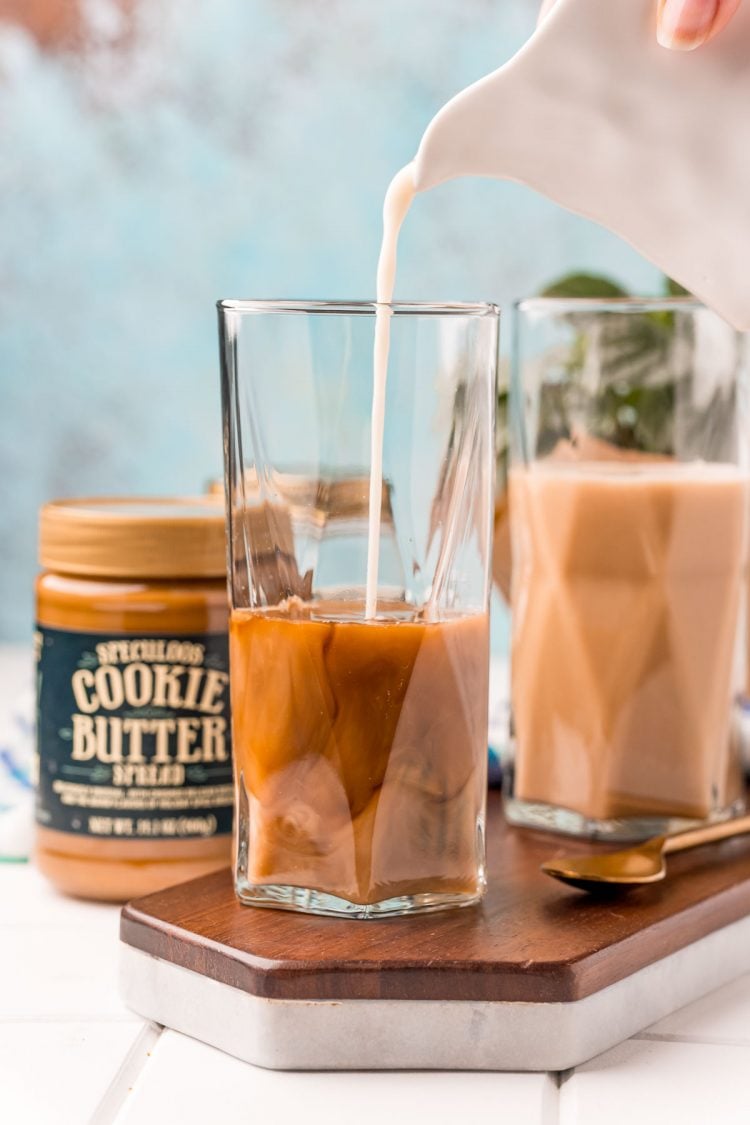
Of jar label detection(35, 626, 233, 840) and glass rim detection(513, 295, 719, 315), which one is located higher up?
glass rim detection(513, 295, 719, 315)

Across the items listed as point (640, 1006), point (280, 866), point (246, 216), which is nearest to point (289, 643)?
point (280, 866)

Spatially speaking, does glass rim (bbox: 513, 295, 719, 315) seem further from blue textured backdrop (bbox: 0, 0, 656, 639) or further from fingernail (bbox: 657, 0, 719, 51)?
blue textured backdrop (bbox: 0, 0, 656, 639)

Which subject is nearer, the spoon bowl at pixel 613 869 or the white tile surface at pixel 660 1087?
the white tile surface at pixel 660 1087

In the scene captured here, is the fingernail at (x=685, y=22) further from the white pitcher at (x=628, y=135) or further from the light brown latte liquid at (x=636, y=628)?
the light brown latte liquid at (x=636, y=628)

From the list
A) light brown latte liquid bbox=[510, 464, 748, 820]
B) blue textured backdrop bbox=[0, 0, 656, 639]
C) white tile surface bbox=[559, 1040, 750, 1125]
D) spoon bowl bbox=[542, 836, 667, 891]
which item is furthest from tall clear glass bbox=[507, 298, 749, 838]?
blue textured backdrop bbox=[0, 0, 656, 639]

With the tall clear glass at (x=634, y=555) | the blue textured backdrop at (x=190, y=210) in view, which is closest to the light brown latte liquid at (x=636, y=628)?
the tall clear glass at (x=634, y=555)

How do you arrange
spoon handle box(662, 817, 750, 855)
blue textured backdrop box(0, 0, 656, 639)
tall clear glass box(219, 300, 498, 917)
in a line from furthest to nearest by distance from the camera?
blue textured backdrop box(0, 0, 656, 639) → spoon handle box(662, 817, 750, 855) → tall clear glass box(219, 300, 498, 917)

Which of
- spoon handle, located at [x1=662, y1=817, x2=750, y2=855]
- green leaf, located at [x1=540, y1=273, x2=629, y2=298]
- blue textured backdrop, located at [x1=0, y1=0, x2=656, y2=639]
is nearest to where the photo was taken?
spoon handle, located at [x1=662, y1=817, x2=750, y2=855]
